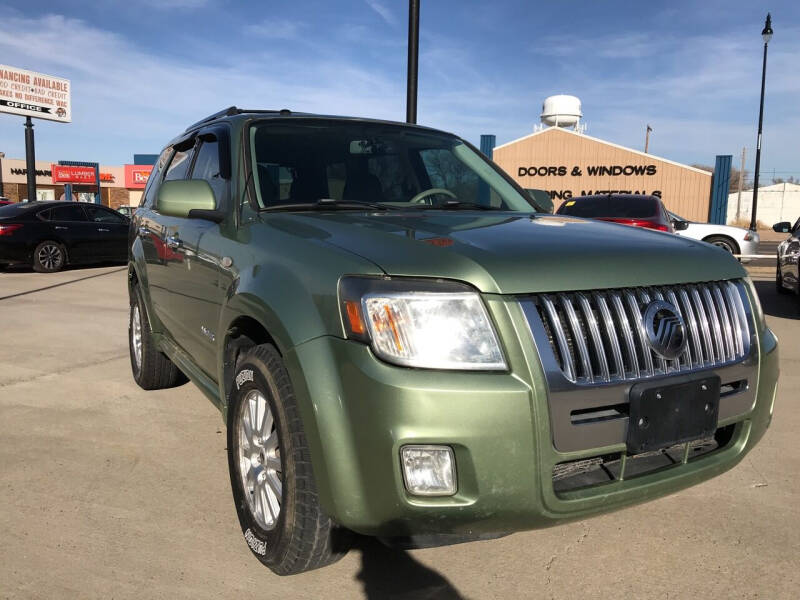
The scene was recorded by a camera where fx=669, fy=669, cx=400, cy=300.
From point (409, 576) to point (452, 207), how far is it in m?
1.69

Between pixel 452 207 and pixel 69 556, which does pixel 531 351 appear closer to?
pixel 452 207

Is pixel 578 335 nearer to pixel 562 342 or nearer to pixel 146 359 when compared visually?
pixel 562 342

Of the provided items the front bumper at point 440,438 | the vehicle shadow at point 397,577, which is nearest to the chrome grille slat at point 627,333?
the front bumper at point 440,438

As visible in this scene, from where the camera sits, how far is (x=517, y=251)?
2111mm

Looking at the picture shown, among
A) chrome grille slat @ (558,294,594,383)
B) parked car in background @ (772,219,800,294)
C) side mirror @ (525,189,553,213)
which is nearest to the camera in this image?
chrome grille slat @ (558,294,594,383)

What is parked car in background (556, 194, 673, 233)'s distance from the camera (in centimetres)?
972

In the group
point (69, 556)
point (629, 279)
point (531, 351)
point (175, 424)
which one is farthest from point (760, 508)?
point (175, 424)

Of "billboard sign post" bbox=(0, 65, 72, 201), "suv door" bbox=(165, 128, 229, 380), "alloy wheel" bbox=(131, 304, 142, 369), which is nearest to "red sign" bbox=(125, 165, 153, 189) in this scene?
"billboard sign post" bbox=(0, 65, 72, 201)

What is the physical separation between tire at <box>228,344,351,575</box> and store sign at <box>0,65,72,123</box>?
32474mm

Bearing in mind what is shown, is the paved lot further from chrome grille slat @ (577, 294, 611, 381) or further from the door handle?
the door handle

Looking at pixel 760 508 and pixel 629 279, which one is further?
pixel 760 508

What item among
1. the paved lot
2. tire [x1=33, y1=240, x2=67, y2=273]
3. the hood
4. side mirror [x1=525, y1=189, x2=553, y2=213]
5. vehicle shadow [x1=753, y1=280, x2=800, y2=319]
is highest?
side mirror [x1=525, y1=189, x2=553, y2=213]

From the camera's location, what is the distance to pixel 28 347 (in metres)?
6.25

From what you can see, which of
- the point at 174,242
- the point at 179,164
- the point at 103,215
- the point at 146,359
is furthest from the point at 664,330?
the point at 103,215
